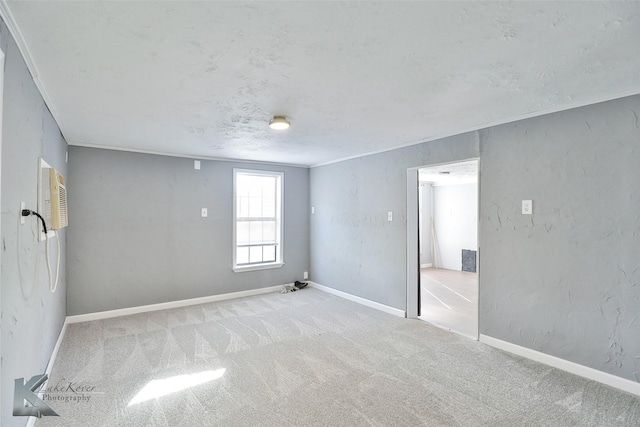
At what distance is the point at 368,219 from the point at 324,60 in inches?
120

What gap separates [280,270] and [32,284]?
3.73 meters

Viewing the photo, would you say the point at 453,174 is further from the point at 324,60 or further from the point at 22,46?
the point at 22,46

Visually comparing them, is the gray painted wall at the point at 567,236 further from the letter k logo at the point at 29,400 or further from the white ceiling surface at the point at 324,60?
the letter k logo at the point at 29,400

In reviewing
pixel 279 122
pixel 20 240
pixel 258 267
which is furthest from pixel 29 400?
pixel 258 267

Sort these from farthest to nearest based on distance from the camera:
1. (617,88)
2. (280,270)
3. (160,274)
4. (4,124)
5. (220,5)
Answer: (280,270), (160,274), (617,88), (4,124), (220,5)

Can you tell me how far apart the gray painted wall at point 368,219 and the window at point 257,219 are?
0.68 metres

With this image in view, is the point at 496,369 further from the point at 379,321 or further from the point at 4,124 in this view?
the point at 4,124

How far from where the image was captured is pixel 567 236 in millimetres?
2680

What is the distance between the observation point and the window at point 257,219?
5.23m

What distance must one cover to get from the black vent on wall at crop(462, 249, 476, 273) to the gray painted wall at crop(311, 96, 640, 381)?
4.47 metres

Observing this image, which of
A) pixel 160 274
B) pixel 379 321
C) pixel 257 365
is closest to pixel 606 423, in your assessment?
pixel 379 321

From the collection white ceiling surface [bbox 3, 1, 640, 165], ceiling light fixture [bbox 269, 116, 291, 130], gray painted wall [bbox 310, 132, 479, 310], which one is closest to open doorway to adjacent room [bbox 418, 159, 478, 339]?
gray painted wall [bbox 310, 132, 479, 310]

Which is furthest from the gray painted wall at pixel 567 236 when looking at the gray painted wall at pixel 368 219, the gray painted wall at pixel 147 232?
the gray painted wall at pixel 147 232

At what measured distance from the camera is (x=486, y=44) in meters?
1.67
